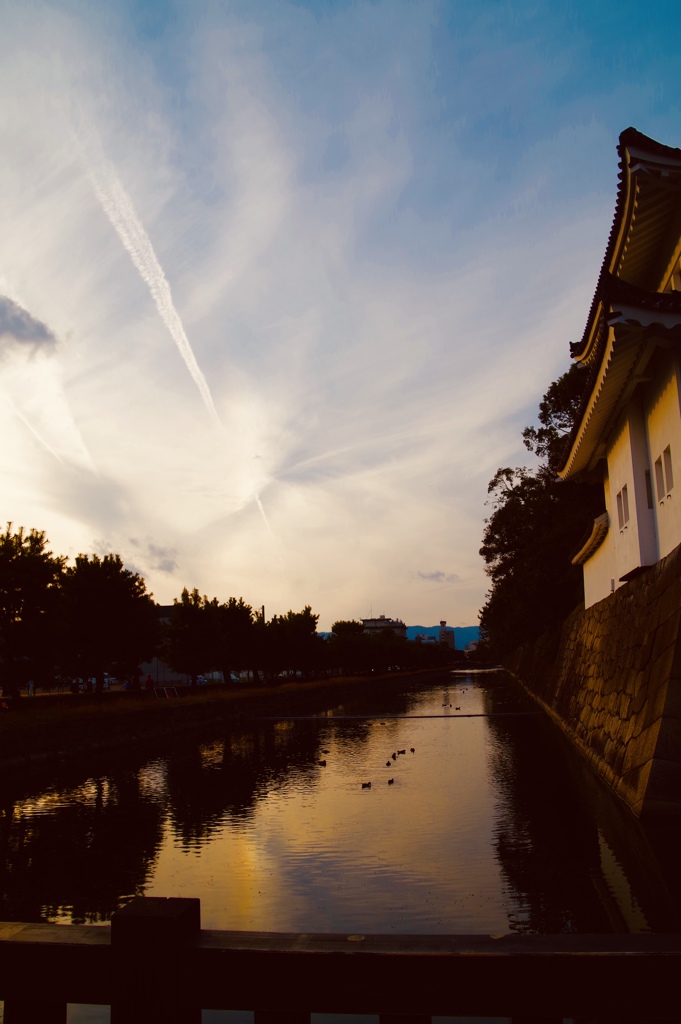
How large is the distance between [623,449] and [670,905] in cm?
1025

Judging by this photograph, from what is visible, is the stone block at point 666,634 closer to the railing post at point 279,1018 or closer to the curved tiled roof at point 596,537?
the curved tiled roof at point 596,537

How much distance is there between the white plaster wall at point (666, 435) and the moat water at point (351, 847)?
15.5 ft

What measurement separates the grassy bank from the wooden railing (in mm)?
20881

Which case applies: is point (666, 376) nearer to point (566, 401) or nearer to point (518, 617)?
point (566, 401)

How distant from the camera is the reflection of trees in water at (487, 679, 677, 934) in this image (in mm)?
7953

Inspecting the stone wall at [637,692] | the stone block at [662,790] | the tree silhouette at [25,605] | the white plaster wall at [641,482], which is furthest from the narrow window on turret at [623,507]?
the tree silhouette at [25,605]

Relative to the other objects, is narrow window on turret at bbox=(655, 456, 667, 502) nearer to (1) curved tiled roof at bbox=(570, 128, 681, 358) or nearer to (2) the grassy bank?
(1) curved tiled roof at bbox=(570, 128, 681, 358)

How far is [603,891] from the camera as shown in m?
8.88

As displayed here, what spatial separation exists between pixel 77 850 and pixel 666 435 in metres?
11.8

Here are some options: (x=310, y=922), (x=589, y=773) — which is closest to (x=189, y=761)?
(x=589, y=773)

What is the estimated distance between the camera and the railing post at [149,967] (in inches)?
97.6

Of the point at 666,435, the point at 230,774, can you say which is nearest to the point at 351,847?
the point at 666,435

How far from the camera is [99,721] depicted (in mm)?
27703

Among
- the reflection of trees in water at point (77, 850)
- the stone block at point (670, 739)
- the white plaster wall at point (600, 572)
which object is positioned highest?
the white plaster wall at point (600, 572)
